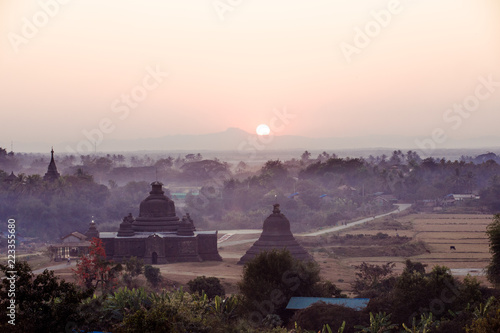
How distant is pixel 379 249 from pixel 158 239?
19.7 m

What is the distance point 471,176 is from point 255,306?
307 feet

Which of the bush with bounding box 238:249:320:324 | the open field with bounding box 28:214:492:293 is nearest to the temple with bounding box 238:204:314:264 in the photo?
the open field with bounding box 28:214:492:293

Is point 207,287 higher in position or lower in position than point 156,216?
lower

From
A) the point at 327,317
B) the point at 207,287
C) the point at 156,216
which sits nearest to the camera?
the point at 327,317

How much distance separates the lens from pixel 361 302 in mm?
30984

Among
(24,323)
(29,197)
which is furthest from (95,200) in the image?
(24,323)

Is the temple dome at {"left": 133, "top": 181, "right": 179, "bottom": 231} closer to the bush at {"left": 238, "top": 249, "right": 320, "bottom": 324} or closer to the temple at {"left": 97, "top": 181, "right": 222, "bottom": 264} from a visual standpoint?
the temple at {"left": 97, "top": 181, "right": 222, "bottom": 264}

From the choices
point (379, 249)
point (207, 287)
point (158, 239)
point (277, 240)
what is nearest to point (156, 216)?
point (158, 239)

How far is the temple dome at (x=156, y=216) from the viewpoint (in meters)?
55.8

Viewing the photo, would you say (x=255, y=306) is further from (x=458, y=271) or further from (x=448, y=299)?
(x=458, y=271)

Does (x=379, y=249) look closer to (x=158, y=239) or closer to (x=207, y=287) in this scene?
(x=158, y=239)

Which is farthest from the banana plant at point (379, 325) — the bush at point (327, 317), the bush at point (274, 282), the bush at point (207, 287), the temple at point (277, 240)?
the temple at point (277, 240)

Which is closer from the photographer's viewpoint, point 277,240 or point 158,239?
point 277,240

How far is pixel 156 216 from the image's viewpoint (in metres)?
56.5
